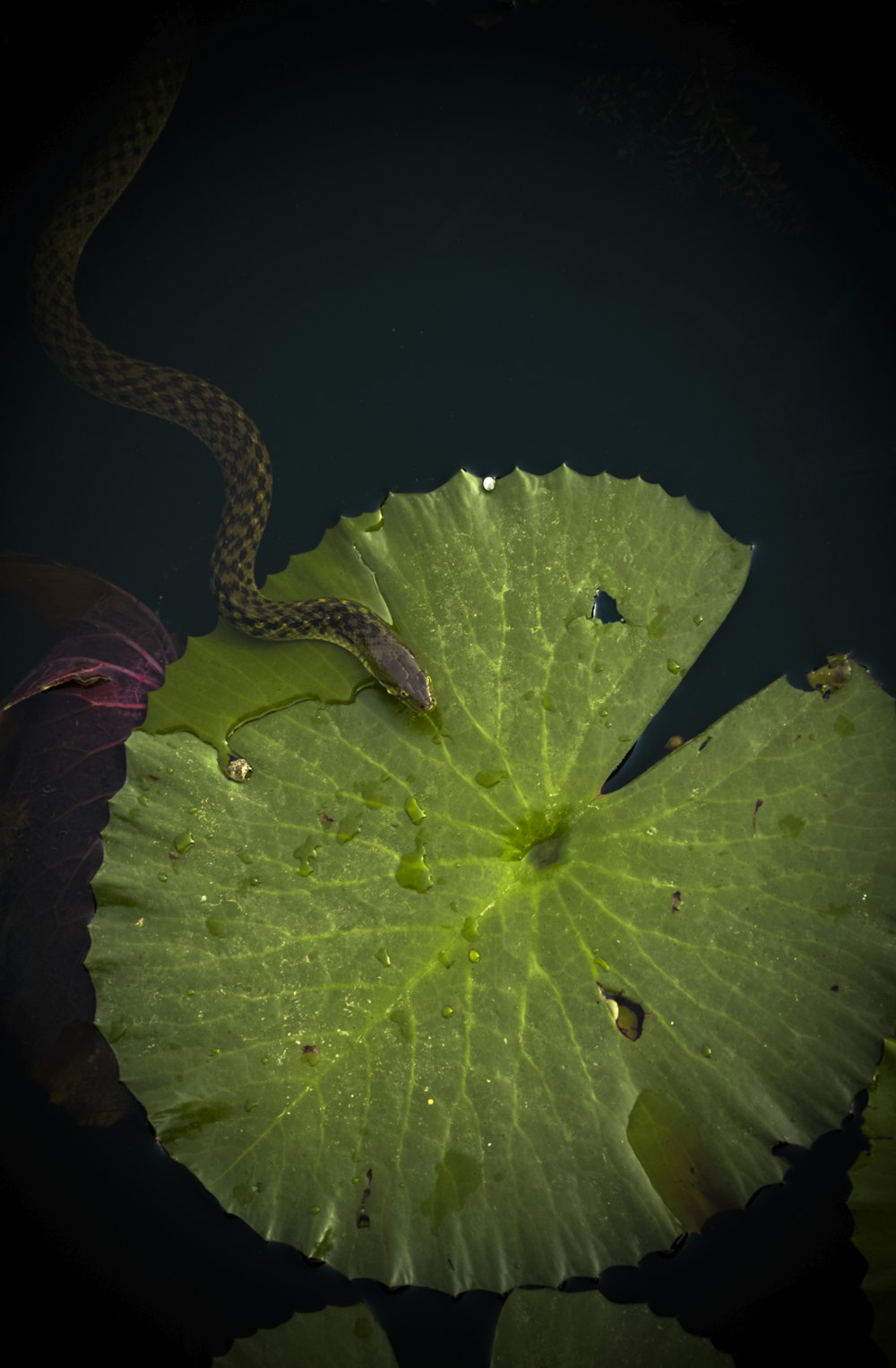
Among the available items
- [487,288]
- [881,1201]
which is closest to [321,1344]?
[881,1201]

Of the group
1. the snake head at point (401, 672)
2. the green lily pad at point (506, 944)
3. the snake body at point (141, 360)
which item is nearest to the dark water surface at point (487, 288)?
the snake body at point (141, 360)

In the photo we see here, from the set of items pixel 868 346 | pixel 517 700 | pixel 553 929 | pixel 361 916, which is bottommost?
pixel 361 916

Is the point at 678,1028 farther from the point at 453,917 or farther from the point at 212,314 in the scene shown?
the point at 212,314

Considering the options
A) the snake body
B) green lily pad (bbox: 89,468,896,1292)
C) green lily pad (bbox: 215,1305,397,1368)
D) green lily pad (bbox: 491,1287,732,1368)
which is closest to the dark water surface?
the snake body

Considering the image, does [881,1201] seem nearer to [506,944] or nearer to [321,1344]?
[506,944]

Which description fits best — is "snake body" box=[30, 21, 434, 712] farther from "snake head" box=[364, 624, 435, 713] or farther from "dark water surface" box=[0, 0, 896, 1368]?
"snake head" box=[364, 624, 435, 713]

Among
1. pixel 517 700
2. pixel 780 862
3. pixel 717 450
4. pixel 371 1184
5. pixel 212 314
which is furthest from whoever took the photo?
pixel 212 314

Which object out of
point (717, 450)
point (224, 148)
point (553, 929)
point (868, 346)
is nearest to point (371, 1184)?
point (553, 929)
